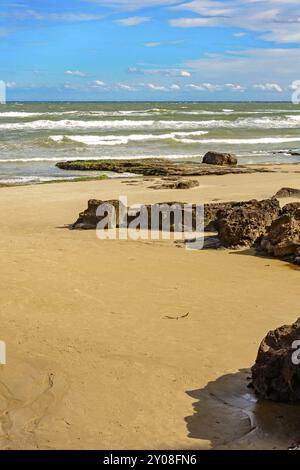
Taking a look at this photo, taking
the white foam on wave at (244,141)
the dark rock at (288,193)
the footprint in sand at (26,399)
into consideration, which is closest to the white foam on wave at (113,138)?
the white foam on wave at (244,141)

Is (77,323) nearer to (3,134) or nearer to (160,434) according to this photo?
(160,434)

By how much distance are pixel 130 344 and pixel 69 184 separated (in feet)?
40.4

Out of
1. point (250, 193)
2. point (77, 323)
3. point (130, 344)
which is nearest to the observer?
point (130, 344)

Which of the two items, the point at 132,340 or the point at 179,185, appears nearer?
the point at 132,340

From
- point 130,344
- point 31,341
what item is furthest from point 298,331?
point 31,341

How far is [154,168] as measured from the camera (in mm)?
21203

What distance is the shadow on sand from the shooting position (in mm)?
4000

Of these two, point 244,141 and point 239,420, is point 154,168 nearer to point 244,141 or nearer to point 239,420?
point 239,420

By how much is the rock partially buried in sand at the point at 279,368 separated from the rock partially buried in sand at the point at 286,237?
395 centimetres

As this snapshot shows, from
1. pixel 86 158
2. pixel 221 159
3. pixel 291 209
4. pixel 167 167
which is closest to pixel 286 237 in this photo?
pixel 291 209

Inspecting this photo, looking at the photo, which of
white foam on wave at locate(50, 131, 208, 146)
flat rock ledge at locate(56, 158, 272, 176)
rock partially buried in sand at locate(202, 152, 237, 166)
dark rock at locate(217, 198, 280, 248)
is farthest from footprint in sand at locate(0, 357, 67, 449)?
white foam on wave at locate(50, 131, 208, 146)

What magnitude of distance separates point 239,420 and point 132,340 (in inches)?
63.0

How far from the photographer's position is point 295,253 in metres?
8.47

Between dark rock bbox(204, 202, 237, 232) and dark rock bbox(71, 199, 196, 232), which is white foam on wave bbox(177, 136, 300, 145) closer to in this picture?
dark rock bbox(204, 202, 237, 232)
